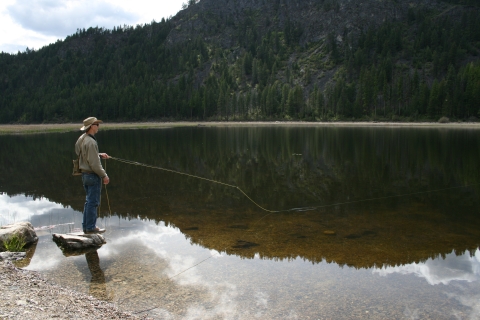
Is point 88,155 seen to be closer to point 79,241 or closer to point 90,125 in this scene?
point 90,125

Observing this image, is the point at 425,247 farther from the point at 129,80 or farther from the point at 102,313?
the point at 129,80

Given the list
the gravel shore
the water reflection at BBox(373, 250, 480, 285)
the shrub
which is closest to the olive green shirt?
the shrub

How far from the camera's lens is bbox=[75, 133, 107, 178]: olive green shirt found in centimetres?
1012

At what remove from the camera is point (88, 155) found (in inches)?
399

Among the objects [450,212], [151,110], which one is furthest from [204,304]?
[151,110]

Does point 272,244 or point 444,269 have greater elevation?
point 272,244

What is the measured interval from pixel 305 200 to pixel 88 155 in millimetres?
8825

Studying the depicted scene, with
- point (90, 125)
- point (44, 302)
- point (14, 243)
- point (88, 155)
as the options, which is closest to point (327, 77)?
point (90, 125)

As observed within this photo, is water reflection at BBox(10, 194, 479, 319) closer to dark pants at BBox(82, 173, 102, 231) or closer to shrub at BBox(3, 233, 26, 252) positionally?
shrub at BBox(3, 233, 26, 252)

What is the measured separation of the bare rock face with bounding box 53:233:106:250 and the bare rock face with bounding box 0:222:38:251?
0.66 meters

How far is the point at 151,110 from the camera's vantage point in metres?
142

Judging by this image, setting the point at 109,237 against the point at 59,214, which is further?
the point at 59,214

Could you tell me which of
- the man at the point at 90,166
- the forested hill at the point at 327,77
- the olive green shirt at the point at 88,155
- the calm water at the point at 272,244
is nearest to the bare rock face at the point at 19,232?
the calm water at the point at 272,244

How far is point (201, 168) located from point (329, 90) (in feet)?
363
